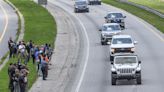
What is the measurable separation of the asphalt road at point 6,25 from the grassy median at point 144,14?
16545mm

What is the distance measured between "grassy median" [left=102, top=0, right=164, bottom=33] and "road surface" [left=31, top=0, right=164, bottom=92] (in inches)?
42.3

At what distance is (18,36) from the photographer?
7050cm

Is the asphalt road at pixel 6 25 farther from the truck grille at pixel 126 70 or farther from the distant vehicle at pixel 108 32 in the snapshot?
the truck grille at pixel 126 70

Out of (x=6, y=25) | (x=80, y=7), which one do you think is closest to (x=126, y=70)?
(x=6, y=25)

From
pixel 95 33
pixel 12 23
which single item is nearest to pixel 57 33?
pixel 95 33

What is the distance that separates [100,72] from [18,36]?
27.8m

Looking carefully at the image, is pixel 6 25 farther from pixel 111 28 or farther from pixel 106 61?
pixel 106 61

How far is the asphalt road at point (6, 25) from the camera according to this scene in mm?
64625

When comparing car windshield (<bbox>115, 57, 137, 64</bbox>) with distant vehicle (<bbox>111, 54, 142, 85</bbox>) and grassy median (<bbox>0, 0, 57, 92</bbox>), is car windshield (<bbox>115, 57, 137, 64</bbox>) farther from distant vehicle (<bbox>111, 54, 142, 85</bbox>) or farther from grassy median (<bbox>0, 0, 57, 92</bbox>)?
grassy median (<bbox>0, 0, 57, 92</bbox>)

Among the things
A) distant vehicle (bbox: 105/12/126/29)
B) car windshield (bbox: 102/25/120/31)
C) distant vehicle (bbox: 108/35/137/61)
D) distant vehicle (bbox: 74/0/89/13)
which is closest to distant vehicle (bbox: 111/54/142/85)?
distant vehicle (bbox: 108/35/137/61)

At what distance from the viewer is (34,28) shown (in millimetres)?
78312

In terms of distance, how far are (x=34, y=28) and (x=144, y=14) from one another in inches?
759

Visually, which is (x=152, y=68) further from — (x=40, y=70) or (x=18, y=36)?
(x=18, y=36)

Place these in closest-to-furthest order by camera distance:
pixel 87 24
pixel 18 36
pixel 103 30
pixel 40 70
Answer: pixel 40 70 < pixel 103 30 < pixel 18 36 < pixel 87 24
